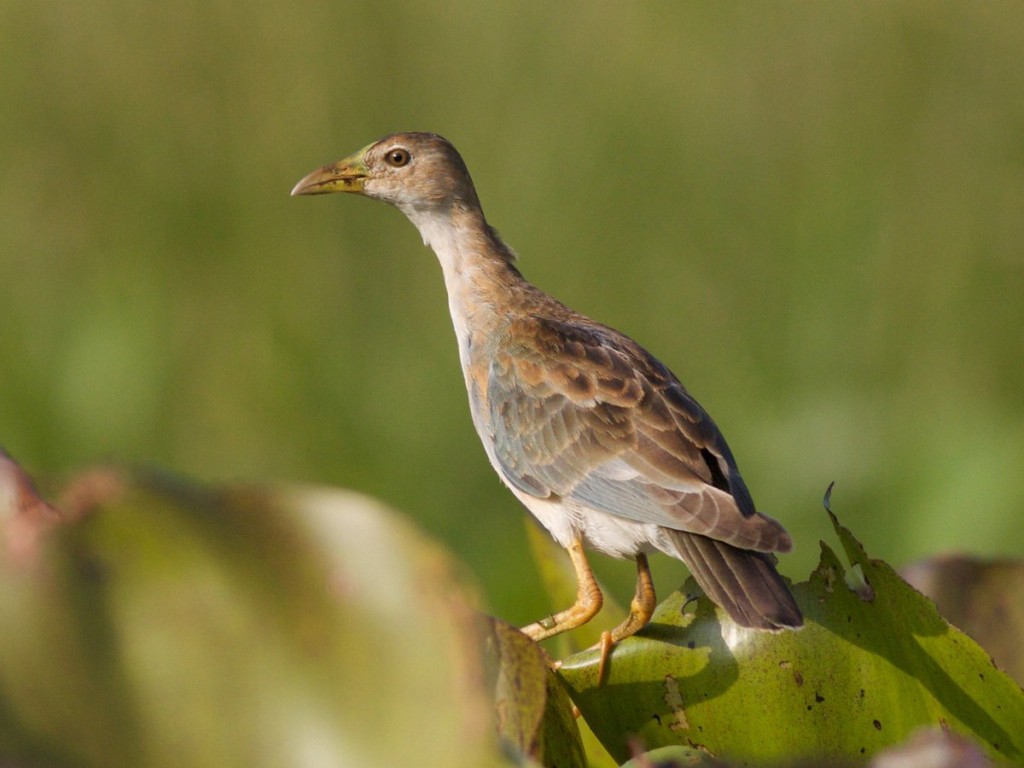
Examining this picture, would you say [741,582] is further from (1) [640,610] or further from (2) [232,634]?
(2) [232,634]

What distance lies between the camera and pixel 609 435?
232 centimetres

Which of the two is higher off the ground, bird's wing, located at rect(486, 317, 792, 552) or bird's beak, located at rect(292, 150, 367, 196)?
bird's beak, located at rect(292, 150, 367, 196)

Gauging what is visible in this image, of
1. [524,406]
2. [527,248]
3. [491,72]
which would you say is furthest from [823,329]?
[524,406]

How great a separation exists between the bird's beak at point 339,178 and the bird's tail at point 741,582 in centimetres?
103

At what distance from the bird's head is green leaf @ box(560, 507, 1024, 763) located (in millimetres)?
1593

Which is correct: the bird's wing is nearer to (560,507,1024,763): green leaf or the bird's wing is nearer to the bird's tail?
the bird's tail

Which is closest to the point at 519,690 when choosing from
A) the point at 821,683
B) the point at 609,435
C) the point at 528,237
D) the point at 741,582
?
the point at 821,683

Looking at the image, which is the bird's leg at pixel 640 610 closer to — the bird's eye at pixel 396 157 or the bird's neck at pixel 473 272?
the bird's neck at pixel 473 272

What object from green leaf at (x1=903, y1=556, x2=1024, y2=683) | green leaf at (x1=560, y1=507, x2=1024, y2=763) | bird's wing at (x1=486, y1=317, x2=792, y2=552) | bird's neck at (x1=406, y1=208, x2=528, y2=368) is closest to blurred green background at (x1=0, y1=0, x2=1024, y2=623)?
bird's neck at (x1=406, y1=208, x2=528, y2=368)

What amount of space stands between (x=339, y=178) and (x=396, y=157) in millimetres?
121

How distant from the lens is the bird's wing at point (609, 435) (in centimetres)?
209

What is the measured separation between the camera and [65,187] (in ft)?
11.8

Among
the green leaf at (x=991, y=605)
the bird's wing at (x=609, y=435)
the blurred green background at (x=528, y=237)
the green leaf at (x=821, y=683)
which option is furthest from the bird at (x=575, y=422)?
the blurred green background at (x=528, y=237)

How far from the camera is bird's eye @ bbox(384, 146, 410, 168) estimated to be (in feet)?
9.18
